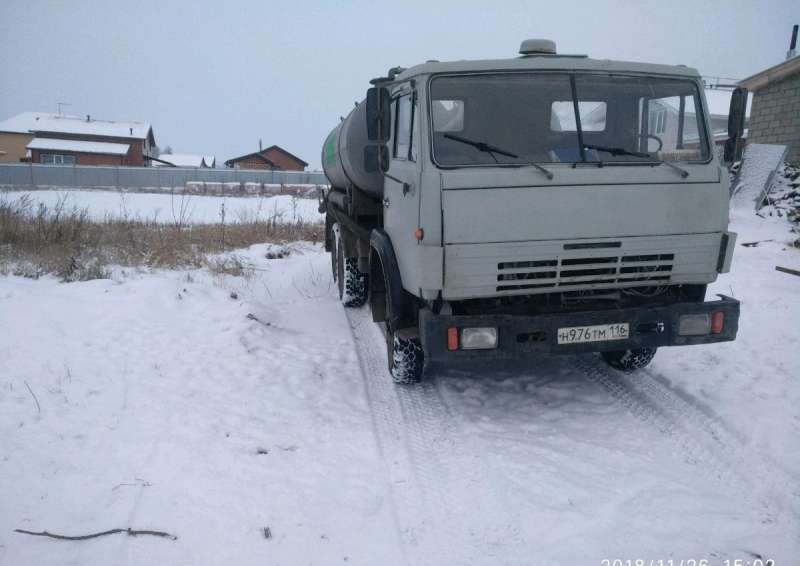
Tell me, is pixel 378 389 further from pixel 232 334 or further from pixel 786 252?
pixel 786 252

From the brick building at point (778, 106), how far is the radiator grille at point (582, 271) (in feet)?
48.3

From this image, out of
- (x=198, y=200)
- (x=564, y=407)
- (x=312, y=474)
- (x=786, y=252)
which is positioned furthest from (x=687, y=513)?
(x=198, y=200)

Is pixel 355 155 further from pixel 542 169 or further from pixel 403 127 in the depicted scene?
pixel 542 169

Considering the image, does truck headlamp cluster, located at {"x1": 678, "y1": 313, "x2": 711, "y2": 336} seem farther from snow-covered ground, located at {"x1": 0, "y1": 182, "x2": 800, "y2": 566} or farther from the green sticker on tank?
the green sticker on tank

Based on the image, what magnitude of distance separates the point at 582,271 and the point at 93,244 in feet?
27.3

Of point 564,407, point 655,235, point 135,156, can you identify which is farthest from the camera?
point 135,156

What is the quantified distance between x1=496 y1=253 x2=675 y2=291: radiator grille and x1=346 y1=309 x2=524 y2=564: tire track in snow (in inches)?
47.9

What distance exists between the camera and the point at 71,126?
55250 millimetres

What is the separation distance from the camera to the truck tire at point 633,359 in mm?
5273

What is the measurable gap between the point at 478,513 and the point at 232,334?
369 centimetres

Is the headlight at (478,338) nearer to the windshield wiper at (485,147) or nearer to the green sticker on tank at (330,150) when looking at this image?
the windshield wiper at (485,147)

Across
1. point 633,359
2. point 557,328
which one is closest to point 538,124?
point 557,328

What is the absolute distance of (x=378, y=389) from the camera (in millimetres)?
5113

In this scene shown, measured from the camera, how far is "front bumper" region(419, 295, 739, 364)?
4109 millimetres
